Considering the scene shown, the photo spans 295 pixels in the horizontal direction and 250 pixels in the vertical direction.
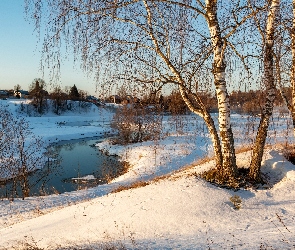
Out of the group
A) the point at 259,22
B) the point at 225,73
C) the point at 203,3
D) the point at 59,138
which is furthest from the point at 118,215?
A: the point at 59,138

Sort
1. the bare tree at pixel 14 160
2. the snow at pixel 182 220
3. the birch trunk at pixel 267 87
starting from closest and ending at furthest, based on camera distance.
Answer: the snow at pixel 182 220 < the birch trunk at pixel 267 87 < the bare tree at pixel 14 160

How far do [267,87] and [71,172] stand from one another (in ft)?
45.7

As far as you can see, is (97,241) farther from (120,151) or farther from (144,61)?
(120,151)

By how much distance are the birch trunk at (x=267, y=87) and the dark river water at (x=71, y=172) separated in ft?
26.5

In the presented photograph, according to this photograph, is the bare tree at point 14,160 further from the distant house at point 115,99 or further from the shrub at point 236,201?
the shrub at point 236,201

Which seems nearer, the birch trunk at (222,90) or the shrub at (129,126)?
the birch trunk at (222,90)

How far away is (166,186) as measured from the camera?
5.87 metres

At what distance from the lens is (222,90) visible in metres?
5.75

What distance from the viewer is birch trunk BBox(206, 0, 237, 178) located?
557cm

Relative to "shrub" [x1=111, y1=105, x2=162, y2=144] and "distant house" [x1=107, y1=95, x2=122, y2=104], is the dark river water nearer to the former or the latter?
"shrub" [x1=111, y1=105, x2=162, y2=144]

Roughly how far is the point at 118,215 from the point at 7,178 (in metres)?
13.8

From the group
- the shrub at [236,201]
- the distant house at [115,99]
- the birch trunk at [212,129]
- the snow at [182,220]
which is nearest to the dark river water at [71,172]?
the snow at [182,220]

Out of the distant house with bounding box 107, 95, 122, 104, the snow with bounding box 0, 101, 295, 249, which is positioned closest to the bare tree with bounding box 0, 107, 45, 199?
the snow with bounding box 0, 101, 295, 249

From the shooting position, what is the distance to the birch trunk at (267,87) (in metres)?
5.68
